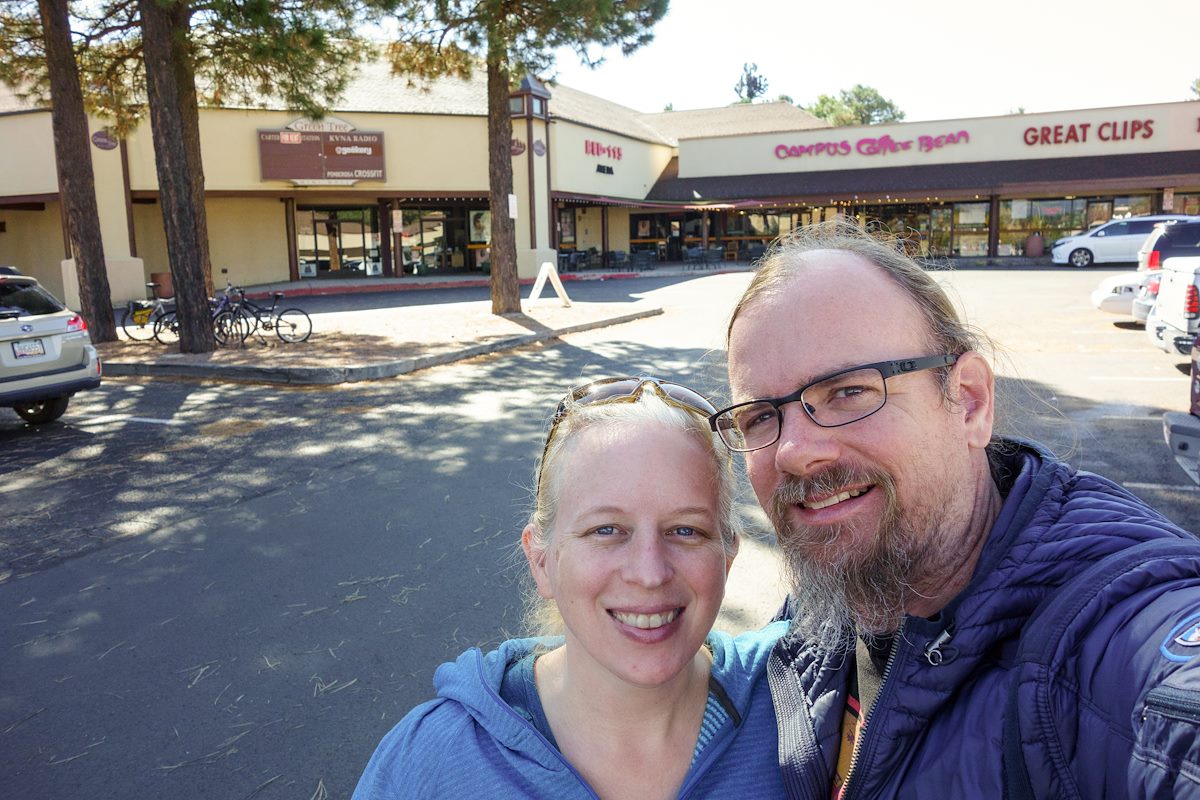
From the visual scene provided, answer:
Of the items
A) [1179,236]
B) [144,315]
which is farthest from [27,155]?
[1179,236]

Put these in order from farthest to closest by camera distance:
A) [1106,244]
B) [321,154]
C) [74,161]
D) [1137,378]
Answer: [321,154] → [1106,244] → [74,161] → [1137,378]

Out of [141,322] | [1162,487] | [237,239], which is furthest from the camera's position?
[237,239]

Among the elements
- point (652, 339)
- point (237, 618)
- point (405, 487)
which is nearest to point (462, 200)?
point (652, 339)

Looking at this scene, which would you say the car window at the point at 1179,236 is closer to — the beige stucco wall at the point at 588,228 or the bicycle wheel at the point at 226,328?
the bicycle wheel at the point at 226,328

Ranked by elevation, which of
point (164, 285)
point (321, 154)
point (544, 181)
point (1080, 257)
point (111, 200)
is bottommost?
point (1080, 257)

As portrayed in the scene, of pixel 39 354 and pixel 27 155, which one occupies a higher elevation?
pixel 27 155

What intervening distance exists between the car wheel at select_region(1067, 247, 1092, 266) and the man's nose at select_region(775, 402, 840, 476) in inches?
1324

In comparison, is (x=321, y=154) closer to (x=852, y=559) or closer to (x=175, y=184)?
(x=175, y=184)

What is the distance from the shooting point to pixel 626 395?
1.89 metres

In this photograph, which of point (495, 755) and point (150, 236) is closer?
point (495, 755)

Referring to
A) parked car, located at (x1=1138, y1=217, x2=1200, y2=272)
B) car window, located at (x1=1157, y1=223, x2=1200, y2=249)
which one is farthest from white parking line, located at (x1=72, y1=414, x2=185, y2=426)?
car window, located at (x1=1157, y1=223, x2=1200, y2=249)

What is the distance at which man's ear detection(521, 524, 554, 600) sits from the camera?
1.88m

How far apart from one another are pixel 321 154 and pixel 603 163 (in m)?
11.9

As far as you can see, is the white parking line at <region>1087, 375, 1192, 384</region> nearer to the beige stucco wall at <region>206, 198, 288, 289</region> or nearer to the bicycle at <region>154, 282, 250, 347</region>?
the bicycle at <region>154, 282, 250, 347</region>
